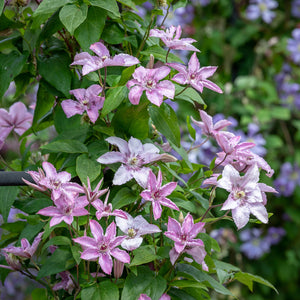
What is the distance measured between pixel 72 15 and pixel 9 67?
164mm

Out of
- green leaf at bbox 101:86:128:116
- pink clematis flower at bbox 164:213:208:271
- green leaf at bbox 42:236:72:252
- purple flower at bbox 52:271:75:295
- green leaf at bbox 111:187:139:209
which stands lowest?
purple flower at bbox 52:271:75:295

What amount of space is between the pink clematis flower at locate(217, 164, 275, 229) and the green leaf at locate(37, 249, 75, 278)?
0.75 feet

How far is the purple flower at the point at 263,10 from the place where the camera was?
2598mm

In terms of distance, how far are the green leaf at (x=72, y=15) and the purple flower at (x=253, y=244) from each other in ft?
6.12

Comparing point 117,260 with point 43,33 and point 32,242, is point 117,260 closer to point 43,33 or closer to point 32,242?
point 32,242

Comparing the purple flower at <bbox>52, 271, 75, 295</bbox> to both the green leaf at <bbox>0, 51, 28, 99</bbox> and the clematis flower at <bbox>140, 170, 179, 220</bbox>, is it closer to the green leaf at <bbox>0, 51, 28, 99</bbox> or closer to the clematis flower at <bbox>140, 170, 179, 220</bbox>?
the clematis flower at <bbox>140, 170, 179, 220</bbox>

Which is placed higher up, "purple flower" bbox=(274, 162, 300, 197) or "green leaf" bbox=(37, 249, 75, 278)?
"green leaf" bbox=(37, 249, 75, 278)

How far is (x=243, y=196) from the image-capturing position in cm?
67

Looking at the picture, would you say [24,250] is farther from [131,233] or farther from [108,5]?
[108,5]

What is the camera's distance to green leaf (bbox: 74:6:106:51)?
730 millimetres

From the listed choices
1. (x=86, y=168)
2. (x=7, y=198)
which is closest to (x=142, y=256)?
(x=86, y=168)

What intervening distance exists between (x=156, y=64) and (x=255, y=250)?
5.87 ft

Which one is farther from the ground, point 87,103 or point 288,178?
point 87,103

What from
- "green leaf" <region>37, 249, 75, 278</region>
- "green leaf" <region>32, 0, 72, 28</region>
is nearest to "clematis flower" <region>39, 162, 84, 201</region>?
"green leaf" <region>37, 249, 75, 278</region>
